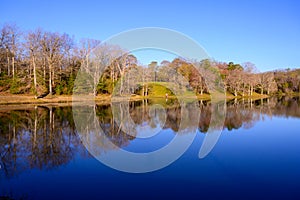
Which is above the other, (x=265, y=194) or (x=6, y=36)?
(x=6, y=36)

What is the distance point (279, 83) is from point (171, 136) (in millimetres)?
76376

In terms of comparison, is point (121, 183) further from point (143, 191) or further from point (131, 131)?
point (131, 131)

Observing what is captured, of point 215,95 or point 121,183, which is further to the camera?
point 215,95

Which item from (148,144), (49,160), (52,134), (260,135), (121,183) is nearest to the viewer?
(121,183)

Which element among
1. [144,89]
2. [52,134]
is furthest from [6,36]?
[52,134]

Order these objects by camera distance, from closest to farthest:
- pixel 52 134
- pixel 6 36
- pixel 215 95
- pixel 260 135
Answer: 1. pixel 52 134
2. pixel 260 135
3. pixel 6 36
4. pixel 215 95

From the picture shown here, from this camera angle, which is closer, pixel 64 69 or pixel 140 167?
pixel 140 167

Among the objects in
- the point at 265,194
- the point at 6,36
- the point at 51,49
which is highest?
the point at 6,36

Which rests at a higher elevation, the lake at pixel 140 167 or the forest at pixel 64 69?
the forest at pixel 64 69

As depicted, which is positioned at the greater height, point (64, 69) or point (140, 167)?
point (64, 69)

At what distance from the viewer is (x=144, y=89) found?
44.5 meters

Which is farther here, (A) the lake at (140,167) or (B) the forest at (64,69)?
(B) the forest at (64,69)

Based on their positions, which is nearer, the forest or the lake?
the lake

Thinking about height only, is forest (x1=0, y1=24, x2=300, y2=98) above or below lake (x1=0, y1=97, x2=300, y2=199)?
above
